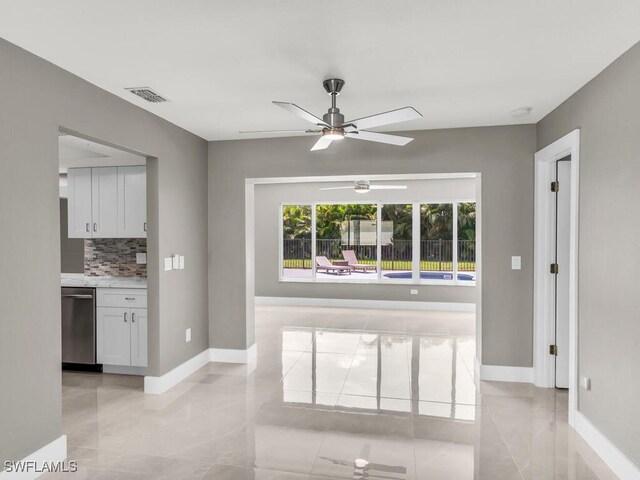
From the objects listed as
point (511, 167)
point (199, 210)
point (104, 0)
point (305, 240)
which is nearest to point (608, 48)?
point (511, 167)

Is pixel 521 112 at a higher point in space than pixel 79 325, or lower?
higher

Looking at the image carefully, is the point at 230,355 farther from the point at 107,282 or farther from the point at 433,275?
the point at 433,275

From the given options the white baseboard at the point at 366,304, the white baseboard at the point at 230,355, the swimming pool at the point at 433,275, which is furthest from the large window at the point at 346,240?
the white baseboard at the point at 230,355

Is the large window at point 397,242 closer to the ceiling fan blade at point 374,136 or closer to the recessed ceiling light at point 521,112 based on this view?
the recessed ceiling light at point 521,112

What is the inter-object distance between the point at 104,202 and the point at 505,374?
4763mm

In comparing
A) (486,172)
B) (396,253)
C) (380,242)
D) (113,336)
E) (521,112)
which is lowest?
(113,336)

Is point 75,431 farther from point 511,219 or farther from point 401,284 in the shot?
point 401,284

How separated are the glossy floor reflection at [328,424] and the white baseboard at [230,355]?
0.45ft

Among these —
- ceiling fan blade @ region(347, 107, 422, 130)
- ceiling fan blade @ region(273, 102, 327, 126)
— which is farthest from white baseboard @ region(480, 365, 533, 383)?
ceiling fan blade @ region(273, 102, 327, 126)

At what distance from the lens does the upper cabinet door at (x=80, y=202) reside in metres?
4.69

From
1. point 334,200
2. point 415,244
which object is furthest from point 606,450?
point 334,200

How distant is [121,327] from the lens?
434 centimetres

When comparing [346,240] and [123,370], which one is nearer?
[123,370]

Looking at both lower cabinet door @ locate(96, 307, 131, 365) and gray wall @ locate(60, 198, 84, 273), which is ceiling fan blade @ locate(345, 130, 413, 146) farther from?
gray wall @ locate(60, 198, 84, 273)
